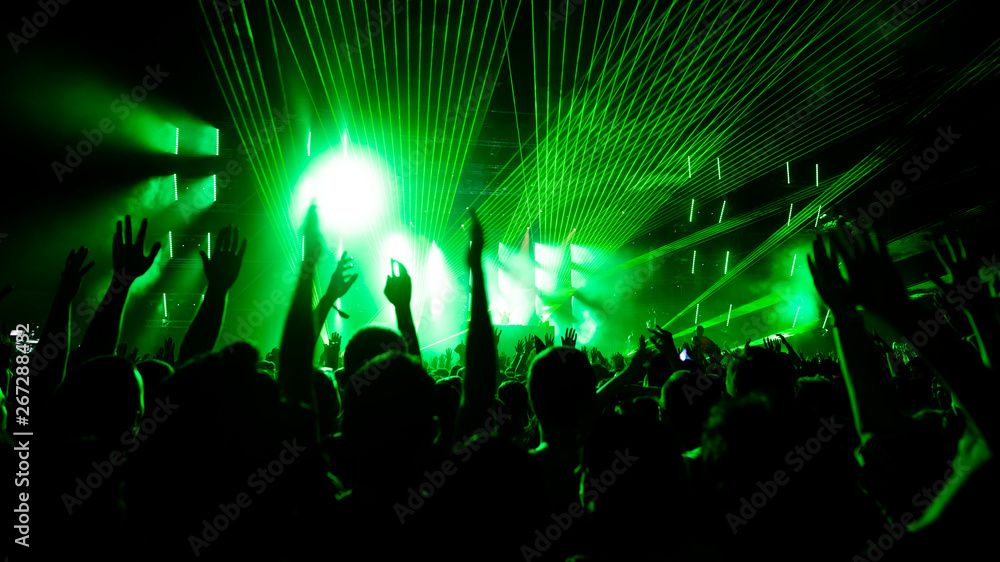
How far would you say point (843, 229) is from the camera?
177 cm

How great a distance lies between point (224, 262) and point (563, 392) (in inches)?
92.5

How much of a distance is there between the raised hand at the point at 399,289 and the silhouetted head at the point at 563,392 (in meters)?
1.42

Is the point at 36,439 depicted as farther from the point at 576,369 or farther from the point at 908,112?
the point at 908,112

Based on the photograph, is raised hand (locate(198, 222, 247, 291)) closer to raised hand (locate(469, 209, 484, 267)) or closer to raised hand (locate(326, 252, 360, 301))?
raised hand (locate(326, 252, 360, 301))

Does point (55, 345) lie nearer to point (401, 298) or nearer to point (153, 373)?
point (153, 373)

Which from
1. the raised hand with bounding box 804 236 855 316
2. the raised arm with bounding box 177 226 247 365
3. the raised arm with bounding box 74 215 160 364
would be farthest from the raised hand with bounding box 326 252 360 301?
the raised hand with bounding box 804 236 855 316

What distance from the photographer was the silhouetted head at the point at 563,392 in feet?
7.27

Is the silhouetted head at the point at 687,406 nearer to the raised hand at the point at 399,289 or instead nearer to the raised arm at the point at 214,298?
the raised hand at the point at 399,289

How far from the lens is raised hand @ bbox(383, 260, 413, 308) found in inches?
135

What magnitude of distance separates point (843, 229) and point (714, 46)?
806 cm

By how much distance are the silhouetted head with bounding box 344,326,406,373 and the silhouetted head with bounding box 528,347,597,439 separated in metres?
0.78

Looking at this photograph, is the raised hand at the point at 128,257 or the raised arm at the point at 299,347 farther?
the raised hand at the point at 128,257

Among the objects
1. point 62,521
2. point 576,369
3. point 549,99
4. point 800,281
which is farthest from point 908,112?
point 62,521

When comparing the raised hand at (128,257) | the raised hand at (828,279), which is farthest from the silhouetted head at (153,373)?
the raised hand at (828,279)
